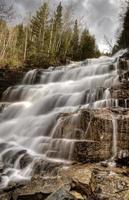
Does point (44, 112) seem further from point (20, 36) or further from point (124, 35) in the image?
point (20, 36)

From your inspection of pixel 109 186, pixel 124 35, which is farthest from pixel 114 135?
pixel 124 35

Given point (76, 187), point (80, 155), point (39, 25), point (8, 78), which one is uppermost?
point (39, 25)

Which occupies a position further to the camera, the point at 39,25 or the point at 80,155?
the point at 39,25

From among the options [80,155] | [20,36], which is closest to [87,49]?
[20,36]

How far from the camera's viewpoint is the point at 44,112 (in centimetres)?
1881

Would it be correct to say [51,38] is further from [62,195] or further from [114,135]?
[62,195]

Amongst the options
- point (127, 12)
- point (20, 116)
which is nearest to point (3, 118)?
point (20, 116)

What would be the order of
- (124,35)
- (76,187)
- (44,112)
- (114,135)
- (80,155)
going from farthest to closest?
(124,35), (44,112), (114,135), (80,155), (76,187)

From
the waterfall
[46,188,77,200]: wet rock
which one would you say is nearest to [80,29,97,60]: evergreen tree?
the waterfall

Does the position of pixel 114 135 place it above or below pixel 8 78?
below

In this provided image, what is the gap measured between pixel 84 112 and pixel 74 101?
5459 millimetres

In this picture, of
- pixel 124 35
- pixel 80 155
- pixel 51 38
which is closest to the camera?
pixel 80 155

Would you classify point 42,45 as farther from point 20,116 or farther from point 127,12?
point 20,116

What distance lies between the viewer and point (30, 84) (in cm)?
2712
